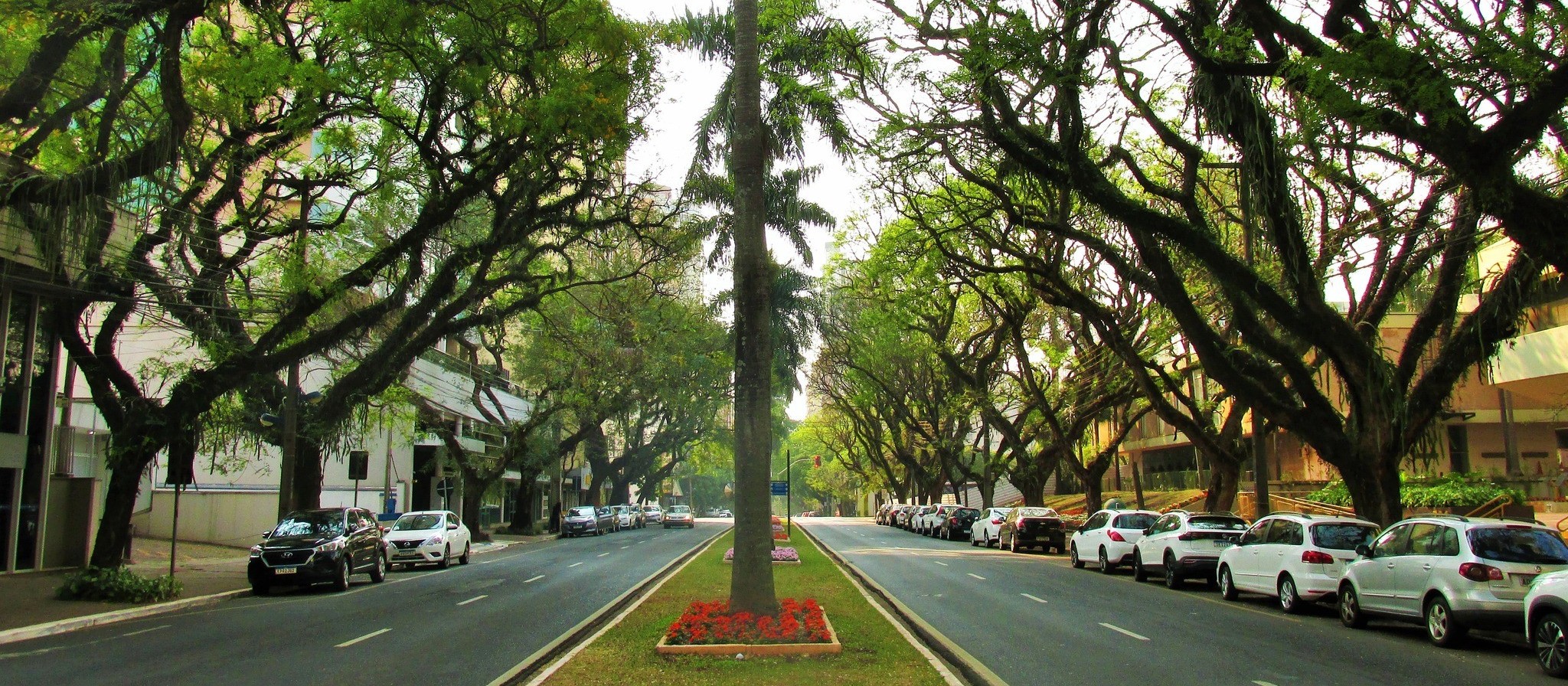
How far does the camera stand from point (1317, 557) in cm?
1453

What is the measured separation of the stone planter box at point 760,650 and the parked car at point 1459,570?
22.8 ft

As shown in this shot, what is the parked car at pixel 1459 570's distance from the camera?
10867 mm

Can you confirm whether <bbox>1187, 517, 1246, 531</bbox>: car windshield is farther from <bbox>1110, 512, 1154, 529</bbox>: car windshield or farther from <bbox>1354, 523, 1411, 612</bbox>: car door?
<bbox>1354, 523, 1411, 612</bbox>: car door

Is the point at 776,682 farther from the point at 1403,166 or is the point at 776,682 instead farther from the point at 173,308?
the point at 173,308

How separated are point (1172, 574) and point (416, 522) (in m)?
19.0

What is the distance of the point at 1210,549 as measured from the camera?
19125 mm

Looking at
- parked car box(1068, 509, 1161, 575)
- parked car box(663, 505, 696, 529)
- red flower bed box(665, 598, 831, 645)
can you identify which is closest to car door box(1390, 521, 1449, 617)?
red flower bed box(665, 598, 831, 645)

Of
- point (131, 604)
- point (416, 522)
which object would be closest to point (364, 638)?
point (131, 604)

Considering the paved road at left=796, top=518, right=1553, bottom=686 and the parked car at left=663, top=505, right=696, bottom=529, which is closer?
the paved road at left=796, top=518, right=1553, bottom=686

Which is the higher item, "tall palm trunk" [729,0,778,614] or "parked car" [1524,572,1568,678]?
"tall palm trunk" [729,0,778,614]

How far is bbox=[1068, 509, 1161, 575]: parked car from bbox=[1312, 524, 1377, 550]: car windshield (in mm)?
7635

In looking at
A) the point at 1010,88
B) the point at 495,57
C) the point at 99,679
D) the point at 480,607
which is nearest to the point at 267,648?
the point at 99,679

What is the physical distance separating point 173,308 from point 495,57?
320 inches

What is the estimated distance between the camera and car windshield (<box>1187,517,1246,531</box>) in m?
19.4
